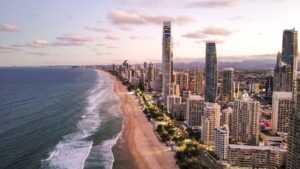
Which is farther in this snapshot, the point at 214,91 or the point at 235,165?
the point at 214,91

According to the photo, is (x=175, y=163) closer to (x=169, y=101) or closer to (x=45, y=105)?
(x=169, y=101)

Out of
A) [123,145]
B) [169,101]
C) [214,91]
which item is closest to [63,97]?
[169,101]

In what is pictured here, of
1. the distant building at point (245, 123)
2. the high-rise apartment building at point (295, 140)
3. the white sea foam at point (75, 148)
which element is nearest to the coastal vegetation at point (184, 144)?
the distant building at point (245, 123)

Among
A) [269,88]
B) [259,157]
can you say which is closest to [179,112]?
[259,157]

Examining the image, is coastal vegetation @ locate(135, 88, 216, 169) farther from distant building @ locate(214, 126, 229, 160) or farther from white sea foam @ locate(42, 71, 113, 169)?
white sea foam @ locate(42, 71, 113, 169)

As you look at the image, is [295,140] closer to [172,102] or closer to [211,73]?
[172,102]

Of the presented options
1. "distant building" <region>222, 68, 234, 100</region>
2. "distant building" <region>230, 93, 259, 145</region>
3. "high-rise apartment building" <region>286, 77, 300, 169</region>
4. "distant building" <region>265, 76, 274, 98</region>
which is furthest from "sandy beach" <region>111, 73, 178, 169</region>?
"distant building" <region>265, 76, 274, 98</region>
